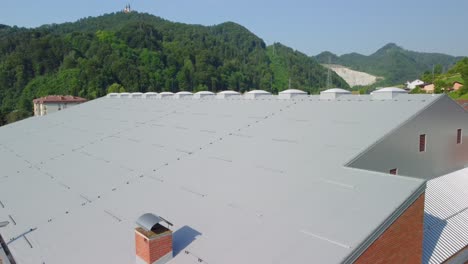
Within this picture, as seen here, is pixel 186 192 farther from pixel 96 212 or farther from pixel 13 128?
pixel 13 128

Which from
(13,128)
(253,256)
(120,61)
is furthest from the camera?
(120,61)

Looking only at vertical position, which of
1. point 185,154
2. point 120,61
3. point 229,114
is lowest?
point 185,154

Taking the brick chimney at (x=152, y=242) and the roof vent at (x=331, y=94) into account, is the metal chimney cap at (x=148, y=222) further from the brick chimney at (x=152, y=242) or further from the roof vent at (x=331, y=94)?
the roof vent at (x=331, y=94)

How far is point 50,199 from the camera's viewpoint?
1042 centimetres

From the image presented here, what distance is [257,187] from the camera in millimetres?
8875

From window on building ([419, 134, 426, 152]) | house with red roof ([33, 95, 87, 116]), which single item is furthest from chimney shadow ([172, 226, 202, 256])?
house with red roof ([33, 95, 87, 116])

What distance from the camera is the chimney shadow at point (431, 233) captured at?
8.45 meters

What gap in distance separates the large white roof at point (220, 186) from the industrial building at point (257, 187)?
0.14ft

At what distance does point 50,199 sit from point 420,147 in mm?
11857

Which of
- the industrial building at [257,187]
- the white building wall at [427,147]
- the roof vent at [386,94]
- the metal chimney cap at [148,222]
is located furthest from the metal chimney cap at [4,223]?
the roof vent at [386,94]

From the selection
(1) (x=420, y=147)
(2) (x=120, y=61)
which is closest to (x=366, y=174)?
(1) (x=420, y=147)

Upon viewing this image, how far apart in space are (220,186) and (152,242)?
325 cm

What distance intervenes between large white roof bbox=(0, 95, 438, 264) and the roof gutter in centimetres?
→ 8

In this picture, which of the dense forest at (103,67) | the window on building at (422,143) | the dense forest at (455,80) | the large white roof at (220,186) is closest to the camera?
the large white roof at (220,186)
